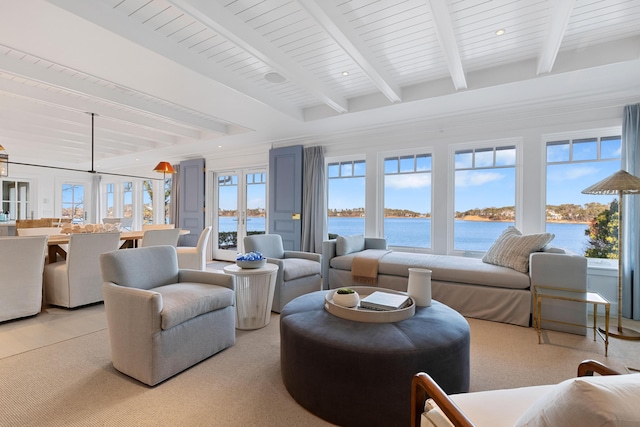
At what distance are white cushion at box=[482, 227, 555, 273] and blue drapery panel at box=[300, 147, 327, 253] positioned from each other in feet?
8.76

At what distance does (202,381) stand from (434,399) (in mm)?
1619

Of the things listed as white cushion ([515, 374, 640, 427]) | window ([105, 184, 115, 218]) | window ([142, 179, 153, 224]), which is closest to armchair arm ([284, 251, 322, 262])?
white cushion ([515, 374, 640, 427])

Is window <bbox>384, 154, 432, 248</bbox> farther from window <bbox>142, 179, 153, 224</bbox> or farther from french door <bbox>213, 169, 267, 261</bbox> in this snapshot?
window <bbox>142, 179, 153, 224</bbox>

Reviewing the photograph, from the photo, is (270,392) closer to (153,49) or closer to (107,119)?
(153,49)

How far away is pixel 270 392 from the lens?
6.07 ft

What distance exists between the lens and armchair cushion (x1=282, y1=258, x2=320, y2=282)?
3400 mm

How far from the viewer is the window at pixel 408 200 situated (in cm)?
462

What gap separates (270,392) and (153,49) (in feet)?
9.10

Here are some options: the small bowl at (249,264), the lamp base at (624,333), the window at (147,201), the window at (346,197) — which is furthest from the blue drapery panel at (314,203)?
the window at (147,201)

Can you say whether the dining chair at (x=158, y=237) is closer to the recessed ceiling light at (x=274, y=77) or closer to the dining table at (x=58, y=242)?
the dining table at (x=58, y=242)

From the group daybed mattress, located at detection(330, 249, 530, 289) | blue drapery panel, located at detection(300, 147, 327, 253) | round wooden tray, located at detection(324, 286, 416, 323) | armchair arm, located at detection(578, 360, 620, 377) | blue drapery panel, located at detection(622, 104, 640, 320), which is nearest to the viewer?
→ armchair arm, located at detection(578, 360, 620, 377)

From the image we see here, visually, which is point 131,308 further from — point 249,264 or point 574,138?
point 574,138

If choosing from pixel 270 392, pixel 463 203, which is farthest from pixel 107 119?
pixel 463 203

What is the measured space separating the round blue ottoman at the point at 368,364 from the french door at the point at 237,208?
4.77 m
